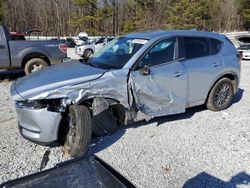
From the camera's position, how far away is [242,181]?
140 inches

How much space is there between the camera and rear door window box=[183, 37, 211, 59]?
544 cm

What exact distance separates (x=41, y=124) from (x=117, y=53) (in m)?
1.91

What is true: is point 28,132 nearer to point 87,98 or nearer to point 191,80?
point 87,98

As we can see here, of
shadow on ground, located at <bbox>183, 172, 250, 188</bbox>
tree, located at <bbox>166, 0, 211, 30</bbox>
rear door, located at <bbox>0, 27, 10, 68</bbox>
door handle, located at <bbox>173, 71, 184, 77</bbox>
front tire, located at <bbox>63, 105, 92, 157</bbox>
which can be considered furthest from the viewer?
tree, located at <bbox>166, 0, 211, 30</bbox>

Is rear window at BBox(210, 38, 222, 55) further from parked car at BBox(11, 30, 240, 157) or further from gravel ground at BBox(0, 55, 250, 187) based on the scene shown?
gravel ground at BBox(0, 55, 250, 187)

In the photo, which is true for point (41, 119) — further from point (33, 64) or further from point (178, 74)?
point (33, 64)

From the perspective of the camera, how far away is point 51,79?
4.28m

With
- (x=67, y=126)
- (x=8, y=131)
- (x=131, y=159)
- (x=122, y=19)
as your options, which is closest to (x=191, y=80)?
(x=131, y=159)

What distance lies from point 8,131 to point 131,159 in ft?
7.54

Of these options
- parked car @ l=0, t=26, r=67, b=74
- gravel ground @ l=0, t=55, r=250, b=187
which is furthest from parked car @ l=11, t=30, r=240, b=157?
parked car @ l=0, t=26, r=67, b=74

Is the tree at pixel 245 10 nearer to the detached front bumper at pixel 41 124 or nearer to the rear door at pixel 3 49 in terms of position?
the rear door at pixel 3 49

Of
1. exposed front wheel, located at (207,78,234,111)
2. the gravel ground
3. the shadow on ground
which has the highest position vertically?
exposed front wheel, located at (207,78,234,111)

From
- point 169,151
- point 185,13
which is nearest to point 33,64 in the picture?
point 169,151

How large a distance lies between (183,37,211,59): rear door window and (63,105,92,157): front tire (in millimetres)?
2385
